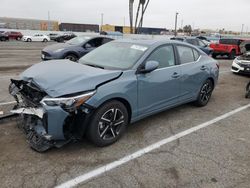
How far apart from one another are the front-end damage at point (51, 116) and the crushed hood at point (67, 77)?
0.26 feet

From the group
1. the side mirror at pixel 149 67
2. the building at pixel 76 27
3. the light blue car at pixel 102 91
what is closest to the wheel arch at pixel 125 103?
the light blue car at pixel 102 91

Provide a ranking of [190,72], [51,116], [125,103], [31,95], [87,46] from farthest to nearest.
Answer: [87,46] → [190,72] → [125,103] → [31,95] → [51,116]

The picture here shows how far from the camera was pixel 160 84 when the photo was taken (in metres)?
4.19

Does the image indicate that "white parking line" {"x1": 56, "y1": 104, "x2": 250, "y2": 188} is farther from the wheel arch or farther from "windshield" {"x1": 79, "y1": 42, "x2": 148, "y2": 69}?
"windshield" {"x1": 79, "y1": 42, "x2": 148, "y2": 69}

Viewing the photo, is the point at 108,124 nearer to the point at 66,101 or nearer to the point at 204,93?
the point at 66,101

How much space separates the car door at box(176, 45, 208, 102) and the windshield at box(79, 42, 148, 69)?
104 cm

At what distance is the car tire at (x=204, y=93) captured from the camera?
554 cm

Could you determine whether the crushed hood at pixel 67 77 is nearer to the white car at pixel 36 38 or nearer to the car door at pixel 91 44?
the car door at pixel 91 44

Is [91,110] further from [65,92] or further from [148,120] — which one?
[148,120]

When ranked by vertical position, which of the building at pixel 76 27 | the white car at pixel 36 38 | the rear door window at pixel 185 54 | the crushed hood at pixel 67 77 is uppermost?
the building at pixel 76 27

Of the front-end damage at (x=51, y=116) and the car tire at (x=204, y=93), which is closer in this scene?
the front-end damage at (x=51, y=116)

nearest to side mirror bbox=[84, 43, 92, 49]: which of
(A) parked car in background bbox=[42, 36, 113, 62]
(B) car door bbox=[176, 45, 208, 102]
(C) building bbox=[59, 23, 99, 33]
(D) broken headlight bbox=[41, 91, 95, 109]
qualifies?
(A) parked car in background bbox=[42, 36, 113, 62]

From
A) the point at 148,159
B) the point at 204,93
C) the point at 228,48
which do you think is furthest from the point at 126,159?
the point at 228,48

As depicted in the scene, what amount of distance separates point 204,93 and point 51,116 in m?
3.83
